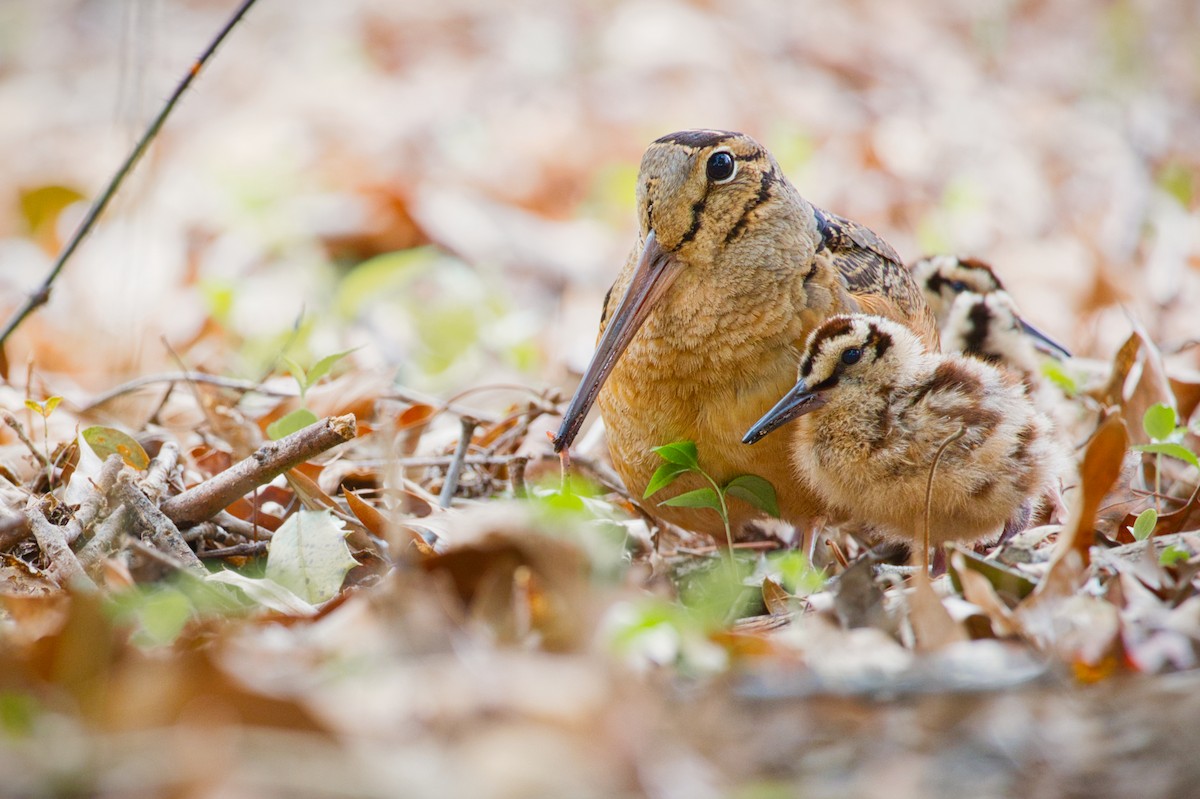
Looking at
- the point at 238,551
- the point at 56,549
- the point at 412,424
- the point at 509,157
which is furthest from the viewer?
the point at 509,157

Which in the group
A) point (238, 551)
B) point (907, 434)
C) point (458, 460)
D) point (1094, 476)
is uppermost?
point (1094, 476)

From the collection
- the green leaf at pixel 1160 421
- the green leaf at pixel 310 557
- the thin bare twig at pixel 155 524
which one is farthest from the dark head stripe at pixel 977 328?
the thin bare twig at pixel 155 524

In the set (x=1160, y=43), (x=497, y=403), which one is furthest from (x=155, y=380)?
(x=1160, y=43)

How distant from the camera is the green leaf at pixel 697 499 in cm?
347

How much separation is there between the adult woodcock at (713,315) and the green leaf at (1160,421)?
2.23 feet

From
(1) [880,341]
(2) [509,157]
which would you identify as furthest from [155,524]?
(2) [509,157]

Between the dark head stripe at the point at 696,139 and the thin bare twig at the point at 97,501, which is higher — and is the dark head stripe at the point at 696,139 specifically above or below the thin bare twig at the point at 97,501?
above

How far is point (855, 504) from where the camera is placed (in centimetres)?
344

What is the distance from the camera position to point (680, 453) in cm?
354

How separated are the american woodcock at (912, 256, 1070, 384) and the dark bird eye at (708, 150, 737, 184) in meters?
1.10

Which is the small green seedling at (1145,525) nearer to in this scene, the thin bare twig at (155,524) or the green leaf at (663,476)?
the green leaf at (663,476)

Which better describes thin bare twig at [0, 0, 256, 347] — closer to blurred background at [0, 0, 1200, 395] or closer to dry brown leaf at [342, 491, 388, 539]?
blurred background at [0, 0, 1200, 395]

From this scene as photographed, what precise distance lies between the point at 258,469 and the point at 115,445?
0.70m

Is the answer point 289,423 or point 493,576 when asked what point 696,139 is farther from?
point 493,576
